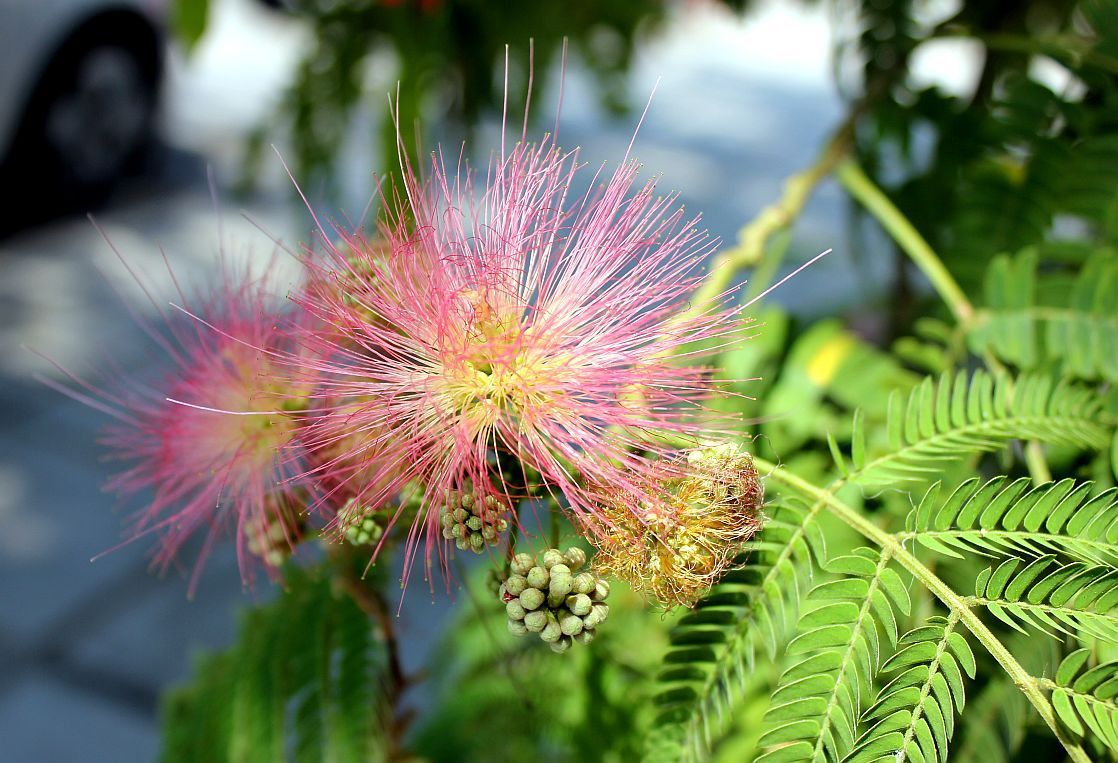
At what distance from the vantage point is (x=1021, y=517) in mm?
856

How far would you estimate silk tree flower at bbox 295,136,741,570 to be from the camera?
84 centimetres

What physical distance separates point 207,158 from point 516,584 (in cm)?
541

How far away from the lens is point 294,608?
1.26m

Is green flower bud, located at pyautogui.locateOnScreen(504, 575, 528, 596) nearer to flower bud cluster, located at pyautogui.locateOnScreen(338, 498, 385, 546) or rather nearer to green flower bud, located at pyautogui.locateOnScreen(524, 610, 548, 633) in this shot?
green flower bud, located at pyautogui.locateOnScreen(524, 610, 548, 633)

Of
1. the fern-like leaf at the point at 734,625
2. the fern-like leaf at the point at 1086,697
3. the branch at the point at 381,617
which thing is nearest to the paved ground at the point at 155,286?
the branch at the point at 381,617

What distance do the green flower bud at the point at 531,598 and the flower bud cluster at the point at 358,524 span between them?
0.16 meters

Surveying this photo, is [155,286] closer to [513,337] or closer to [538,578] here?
[513,337]

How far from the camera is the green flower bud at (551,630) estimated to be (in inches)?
30.6

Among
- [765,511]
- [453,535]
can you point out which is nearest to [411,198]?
[453,535]

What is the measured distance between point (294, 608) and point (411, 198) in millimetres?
649

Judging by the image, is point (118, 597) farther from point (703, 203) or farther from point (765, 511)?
point (703, 203)

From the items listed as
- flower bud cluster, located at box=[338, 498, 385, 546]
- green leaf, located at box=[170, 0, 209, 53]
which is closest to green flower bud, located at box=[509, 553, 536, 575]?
flower bud cluster, located at box=[338, 498, 385, 546]

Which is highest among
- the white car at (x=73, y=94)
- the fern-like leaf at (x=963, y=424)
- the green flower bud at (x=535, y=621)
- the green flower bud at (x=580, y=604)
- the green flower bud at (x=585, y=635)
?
the white car at (x=73, y=94)

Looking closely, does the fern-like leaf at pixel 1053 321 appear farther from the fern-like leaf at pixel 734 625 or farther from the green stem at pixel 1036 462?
the fern-like leaf at pixel 734 625
